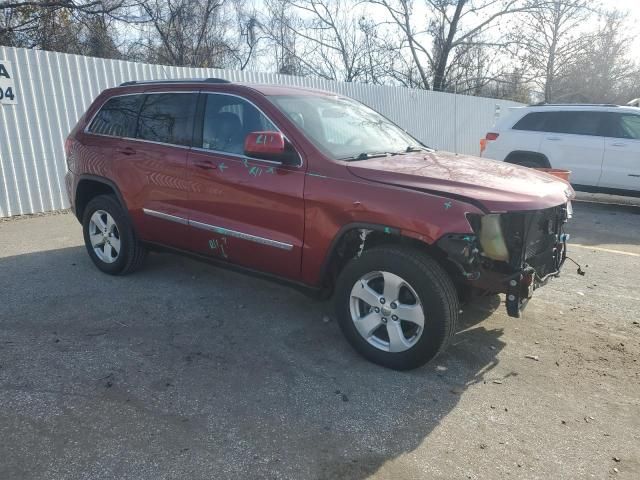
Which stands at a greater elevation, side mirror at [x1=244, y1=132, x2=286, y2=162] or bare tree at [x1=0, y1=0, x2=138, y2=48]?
bare tree at [x1=0, y1=0, x2=138, y2=48]

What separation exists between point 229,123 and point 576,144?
Answer: 7.56 metres

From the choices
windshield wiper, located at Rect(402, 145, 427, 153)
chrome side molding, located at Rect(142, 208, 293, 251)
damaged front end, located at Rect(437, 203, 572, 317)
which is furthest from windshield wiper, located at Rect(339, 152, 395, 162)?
damaged front end, located at Rect(437, 203, 572, 317)

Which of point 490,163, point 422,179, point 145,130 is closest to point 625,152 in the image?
point 490,163

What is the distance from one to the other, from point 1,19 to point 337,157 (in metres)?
15.7

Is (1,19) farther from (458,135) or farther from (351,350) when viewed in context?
(351,350)

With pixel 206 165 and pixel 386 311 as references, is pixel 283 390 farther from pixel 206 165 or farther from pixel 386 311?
pixel 206 165

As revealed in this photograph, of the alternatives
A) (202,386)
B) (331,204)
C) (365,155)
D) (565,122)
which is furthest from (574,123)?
(202,386)

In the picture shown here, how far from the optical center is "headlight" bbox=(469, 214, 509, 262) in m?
3.11

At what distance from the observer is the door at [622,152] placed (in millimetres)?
9016

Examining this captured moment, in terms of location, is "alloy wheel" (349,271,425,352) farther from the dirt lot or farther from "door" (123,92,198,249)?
"door" (123,92,198,249)

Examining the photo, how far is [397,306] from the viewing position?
11.0 feet

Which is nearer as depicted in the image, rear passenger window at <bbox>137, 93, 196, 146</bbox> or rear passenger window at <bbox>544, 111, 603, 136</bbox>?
rear passenger window at <bbox>137, 93, 196, 146</bbox>

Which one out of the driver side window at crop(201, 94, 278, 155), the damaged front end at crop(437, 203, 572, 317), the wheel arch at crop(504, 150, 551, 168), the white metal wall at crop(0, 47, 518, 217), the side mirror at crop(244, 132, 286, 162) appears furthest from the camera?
the wheel arch at crop(504, 150, 551, 168)

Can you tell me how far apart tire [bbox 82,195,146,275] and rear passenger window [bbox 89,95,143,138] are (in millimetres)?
661
